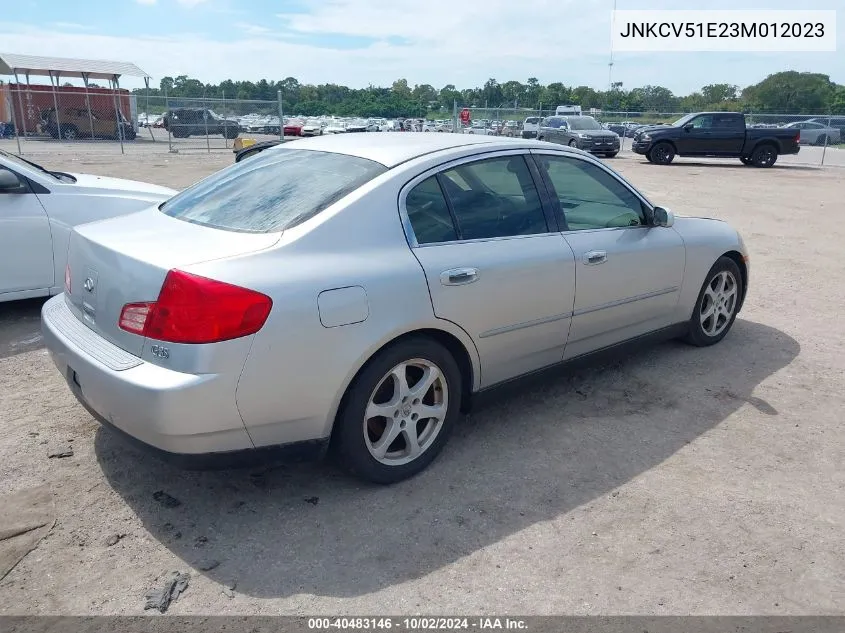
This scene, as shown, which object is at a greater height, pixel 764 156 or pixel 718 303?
pixel 764 156

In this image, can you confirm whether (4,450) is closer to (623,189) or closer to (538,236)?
(538,236)

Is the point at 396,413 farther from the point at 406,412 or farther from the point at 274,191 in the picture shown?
the point at 274,191

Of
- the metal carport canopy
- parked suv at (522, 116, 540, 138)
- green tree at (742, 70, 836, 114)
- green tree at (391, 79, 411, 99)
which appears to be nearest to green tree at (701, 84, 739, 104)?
green tree at (742, 70, 836, 114)

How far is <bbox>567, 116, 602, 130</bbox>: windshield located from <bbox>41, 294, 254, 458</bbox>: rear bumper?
25318 mm

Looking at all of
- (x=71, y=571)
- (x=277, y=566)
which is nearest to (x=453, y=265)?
(x=277, y=566)

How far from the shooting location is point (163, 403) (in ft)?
8.66

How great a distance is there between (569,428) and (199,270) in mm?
2217

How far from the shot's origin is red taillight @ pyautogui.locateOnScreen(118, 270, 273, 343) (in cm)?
265

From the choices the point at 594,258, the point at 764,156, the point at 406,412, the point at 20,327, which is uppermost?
the point at 594,258

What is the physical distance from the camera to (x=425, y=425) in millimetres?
3447

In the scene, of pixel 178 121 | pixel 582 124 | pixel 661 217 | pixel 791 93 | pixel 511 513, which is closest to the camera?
pixel 511 513

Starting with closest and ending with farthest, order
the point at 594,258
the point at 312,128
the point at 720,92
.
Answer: the point at 594,258, the point at 312,128, the point at 720,92

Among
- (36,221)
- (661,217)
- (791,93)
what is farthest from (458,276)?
(791,93)

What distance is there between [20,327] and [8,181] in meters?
1.11
